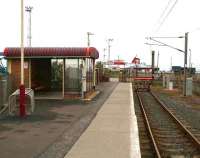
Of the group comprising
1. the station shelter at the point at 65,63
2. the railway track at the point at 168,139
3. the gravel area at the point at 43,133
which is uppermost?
the station shelter at the point at 65,63

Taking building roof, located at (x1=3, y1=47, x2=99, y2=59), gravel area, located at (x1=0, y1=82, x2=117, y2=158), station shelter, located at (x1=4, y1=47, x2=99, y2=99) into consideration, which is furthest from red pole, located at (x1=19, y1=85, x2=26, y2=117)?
building roof, located at (x1=3, y1=47, x2=99, y2=59)

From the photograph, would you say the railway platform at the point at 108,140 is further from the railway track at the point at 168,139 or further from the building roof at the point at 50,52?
the building roof at the point at 50,52

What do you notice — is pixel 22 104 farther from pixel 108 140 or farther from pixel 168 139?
pixel 108 140

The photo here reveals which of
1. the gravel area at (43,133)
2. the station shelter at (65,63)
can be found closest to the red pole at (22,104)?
the gravel area at (43,133)

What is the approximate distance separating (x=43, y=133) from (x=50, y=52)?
16.6 m

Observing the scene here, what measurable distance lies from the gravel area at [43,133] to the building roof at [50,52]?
28.7ft

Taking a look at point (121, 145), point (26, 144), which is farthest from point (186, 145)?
point (26, 144)

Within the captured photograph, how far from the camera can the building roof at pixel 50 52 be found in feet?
99.5

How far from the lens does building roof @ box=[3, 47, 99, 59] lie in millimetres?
30312

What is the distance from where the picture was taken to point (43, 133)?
1447cm

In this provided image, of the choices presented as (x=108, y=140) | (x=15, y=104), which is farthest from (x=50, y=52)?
(x=108, y=140)

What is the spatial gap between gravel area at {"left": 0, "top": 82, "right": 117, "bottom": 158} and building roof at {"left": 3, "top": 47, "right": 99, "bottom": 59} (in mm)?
8751

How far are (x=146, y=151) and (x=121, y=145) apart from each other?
1171 mm

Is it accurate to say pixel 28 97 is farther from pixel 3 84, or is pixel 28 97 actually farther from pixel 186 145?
Result: pixel 186 145
